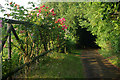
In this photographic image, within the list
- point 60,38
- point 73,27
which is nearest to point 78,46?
point 73,27

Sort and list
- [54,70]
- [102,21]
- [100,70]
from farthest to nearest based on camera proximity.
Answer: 1. [102,21]
2. [100,70]
3. [54,70]

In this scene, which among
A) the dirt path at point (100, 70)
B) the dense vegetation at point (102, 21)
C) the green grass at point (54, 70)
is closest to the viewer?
the green grass at point (54, 70)

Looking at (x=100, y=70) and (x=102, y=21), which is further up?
(x=102, y=21)

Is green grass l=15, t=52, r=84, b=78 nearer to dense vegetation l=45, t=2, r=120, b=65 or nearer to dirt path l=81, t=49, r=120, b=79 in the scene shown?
dirt path l=81, t=49, r=120, b=79

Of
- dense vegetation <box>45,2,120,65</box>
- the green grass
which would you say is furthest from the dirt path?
dense vegetation <box>45,2,120,65</box>

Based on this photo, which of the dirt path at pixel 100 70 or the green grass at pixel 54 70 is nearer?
the green grass at pixel 54 70

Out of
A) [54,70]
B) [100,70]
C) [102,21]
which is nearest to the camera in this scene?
[54,70]

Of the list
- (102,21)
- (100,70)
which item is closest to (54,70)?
(100,70)

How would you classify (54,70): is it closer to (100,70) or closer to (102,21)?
(100,70)

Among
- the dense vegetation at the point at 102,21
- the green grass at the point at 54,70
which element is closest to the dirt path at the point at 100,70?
the green grass at the point at 54,70

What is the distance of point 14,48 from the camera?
4031mm

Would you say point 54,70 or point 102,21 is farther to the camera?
point 102,21

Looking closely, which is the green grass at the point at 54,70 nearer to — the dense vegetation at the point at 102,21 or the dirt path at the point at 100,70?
the dirt path at the point at 100,70

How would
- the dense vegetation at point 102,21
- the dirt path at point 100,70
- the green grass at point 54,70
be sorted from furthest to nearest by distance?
the dense vegetation at point 102,21
the dirt path at point 100,70
the green grass at point 54,70
